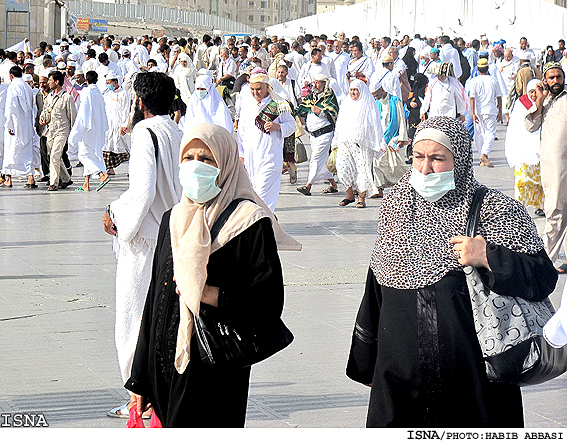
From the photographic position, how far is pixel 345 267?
367 inches

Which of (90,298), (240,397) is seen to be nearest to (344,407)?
(240,397)

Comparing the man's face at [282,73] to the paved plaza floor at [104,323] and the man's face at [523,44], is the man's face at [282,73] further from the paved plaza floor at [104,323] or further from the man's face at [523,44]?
the man's face at [523,44]

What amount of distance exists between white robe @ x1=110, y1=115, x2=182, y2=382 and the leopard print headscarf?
1479 mm

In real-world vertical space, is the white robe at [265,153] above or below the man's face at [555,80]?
below

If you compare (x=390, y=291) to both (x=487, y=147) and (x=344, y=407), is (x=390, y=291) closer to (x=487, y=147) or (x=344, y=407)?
(x=344, y=407)

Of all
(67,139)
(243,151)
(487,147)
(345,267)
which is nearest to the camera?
(345,267)

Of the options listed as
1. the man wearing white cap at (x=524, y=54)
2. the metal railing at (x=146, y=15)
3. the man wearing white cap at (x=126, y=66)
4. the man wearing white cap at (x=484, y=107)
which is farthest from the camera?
the metal railing at (x=146, y=15)

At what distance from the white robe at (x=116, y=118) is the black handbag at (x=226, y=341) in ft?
41.4

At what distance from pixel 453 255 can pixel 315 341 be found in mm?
3169

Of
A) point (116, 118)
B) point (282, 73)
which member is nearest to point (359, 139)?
point (282, 73)

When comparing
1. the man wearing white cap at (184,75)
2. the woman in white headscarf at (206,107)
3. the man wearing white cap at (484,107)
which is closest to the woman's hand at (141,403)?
the woman in white headscarf at (206,107)

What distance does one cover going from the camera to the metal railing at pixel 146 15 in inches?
3046

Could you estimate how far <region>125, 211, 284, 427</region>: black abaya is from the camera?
3723 mm

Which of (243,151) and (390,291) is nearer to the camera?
(390,291)
